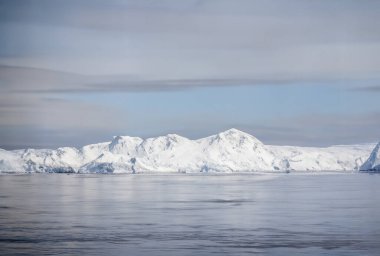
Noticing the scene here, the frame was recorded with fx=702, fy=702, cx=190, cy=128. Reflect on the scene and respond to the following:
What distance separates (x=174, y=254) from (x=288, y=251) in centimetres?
488

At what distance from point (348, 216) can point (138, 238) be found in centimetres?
1761

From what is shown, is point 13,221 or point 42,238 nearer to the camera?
point 42,238

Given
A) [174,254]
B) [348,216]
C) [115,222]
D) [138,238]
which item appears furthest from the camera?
[348,216]

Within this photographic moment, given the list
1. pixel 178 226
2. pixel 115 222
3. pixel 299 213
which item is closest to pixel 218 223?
pixel 178 226

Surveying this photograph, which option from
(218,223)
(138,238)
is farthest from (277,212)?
(138,238)

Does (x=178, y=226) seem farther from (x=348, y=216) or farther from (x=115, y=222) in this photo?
(x=348, y=216)

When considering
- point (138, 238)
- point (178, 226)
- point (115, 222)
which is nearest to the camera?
point (138, 238)

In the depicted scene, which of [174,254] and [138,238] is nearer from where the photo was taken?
[174,254]

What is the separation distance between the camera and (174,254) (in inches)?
1142

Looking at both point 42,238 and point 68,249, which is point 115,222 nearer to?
point 42,238

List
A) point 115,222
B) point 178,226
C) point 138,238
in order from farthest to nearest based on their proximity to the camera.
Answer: point 115,222
point 178,226
point 138,238

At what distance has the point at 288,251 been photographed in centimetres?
2977

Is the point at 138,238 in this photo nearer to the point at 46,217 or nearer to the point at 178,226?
the point at 178,226

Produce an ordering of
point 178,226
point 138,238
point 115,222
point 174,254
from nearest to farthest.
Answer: point 174,254
point 138,238
point 178,226
point 115,222
